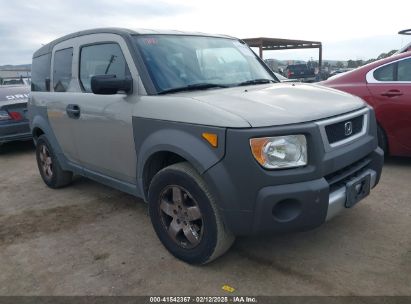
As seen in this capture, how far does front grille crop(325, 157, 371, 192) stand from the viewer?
282cm

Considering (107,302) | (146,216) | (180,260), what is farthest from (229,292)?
(146,216)

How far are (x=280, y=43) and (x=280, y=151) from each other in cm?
2346

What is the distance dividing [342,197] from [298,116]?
0.68 meters

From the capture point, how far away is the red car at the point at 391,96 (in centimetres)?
495

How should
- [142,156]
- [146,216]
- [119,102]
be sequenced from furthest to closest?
[146,216] → [119,102] → [142,156]

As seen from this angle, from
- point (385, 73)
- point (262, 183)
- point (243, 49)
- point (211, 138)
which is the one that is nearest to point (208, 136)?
point (211, 138)

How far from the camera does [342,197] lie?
2.84m

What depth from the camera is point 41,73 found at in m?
5.17

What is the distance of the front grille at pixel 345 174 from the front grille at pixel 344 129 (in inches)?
9.2

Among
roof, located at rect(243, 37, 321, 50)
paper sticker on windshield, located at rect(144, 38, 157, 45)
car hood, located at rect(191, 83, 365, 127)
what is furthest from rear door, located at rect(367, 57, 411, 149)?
roof, located at rect(243, 37, 321, 50)

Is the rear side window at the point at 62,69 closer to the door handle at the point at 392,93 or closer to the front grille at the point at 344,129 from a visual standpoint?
the front grille at the point at 344,129

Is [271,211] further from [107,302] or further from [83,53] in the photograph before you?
[83,53]

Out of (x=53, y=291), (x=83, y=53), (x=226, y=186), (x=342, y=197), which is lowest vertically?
(x=53, y=291)

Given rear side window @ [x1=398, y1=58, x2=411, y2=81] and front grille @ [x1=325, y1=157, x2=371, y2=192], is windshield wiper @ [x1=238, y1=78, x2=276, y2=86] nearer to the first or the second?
front grille @ [x1=325, y1=157, x2=371, y2=192]
